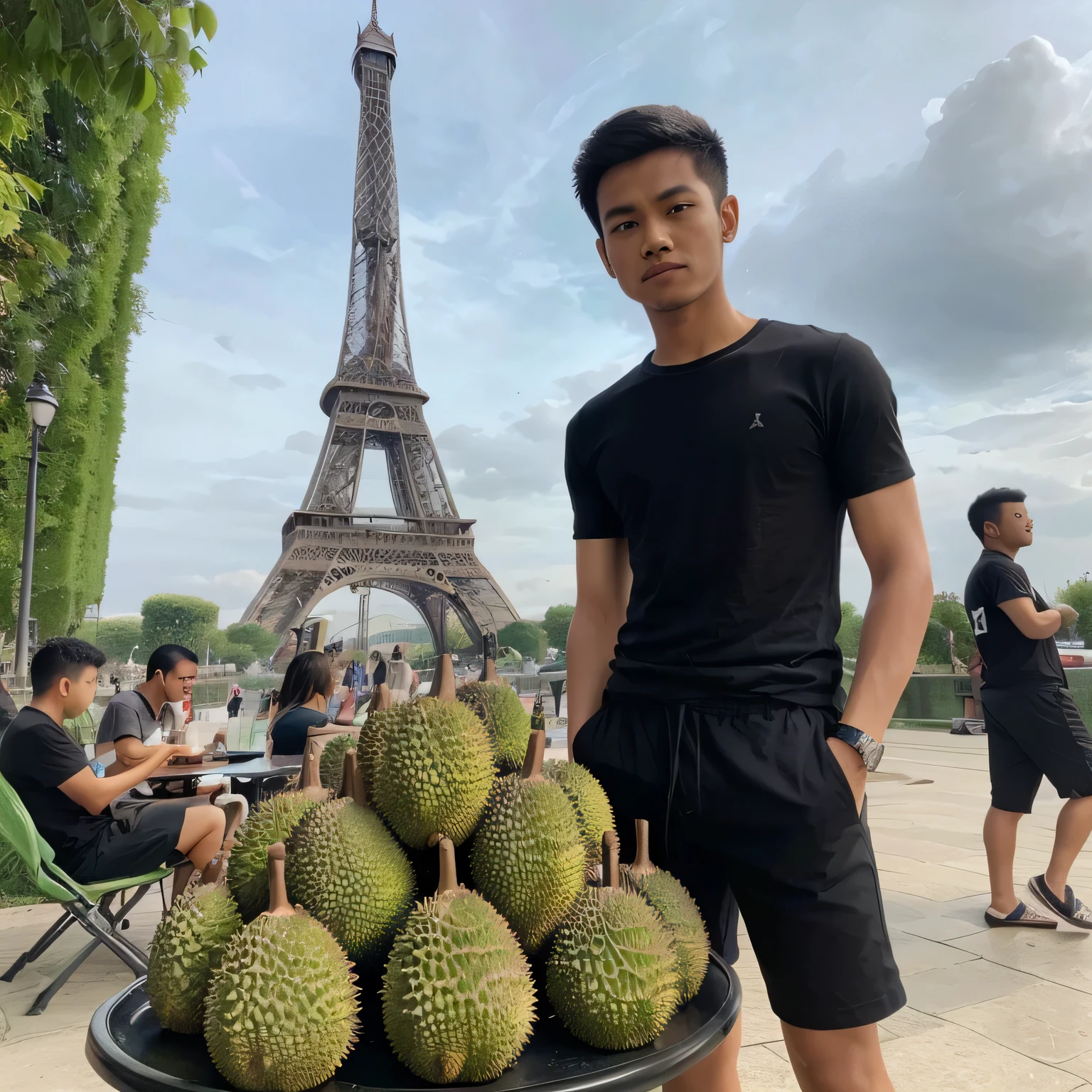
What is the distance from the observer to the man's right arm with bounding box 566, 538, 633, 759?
1549 mm

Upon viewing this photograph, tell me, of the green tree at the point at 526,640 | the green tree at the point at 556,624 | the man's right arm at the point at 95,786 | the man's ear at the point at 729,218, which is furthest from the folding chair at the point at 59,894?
the green tree at the point at 556,624

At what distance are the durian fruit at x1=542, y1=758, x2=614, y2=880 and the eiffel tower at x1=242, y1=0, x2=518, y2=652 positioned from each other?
82.0ft

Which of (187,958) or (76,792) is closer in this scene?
(187,958)

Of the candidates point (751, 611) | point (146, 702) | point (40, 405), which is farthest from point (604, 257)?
point (40, 405)

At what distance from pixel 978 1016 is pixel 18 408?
13.2 meters

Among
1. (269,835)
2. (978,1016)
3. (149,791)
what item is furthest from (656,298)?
(149,791)

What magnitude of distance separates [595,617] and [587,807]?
0.56 meters

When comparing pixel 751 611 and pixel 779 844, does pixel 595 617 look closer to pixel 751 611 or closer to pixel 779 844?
pixel 751 611

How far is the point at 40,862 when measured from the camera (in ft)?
9.74

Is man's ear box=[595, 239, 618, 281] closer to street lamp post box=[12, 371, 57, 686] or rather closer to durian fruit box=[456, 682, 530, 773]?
durian fruit box=[456, 682, 530, 773]

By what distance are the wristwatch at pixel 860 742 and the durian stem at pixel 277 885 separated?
0.82m

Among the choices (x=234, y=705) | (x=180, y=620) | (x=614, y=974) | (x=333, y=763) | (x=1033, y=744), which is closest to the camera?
(x=614, y=974)

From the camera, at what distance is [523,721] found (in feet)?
3.97

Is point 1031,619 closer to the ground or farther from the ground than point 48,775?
farther from the ground
